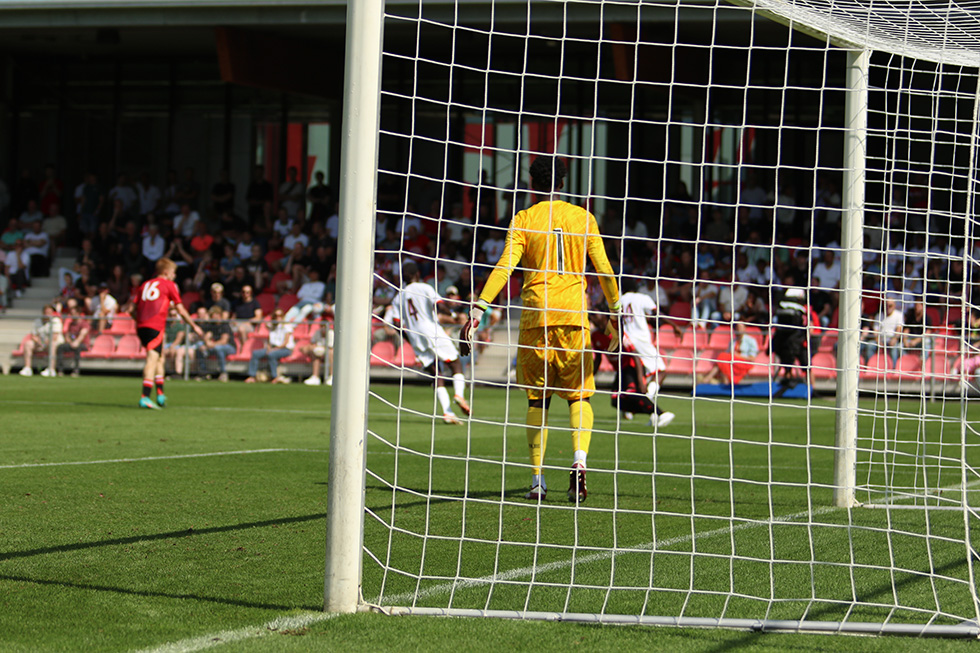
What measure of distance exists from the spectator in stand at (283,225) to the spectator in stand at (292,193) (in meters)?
0.78

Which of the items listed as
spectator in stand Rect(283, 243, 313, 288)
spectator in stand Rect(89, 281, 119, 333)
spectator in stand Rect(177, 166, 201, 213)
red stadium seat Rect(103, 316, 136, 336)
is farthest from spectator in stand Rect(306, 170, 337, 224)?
red stadium seat Rect(103, 316, 136, 336)

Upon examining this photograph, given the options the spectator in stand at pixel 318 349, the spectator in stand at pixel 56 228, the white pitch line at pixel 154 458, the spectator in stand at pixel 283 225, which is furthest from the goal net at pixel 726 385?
the spectator in stand at pixel 56 228

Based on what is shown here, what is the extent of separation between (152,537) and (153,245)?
23.7m

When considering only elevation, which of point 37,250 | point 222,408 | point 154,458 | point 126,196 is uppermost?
point 126,196

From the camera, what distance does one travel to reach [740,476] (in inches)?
355

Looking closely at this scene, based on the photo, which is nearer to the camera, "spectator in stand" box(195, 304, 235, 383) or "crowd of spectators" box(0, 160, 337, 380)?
"spectator in stand" box(195, 304, 235, 383)

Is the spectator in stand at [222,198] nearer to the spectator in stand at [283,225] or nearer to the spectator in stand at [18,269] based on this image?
the spectator in stand at [283,225]

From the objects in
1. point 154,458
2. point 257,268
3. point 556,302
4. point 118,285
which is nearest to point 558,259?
point 556,302

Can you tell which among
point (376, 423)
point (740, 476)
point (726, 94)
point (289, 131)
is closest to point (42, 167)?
point (289, 131)

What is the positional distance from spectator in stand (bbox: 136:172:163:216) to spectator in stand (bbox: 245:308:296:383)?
10298 millimetres

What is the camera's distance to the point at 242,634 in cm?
396

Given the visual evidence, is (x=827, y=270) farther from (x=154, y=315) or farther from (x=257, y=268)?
(x=154, y=315)

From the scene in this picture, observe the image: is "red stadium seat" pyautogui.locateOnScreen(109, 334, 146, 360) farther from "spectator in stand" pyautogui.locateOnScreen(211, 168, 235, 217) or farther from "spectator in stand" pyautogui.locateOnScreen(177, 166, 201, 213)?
"spectator in stand" pyautogui.locateOnScreen(177, 166, 201, 213)

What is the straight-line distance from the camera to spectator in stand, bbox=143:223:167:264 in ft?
93.0
